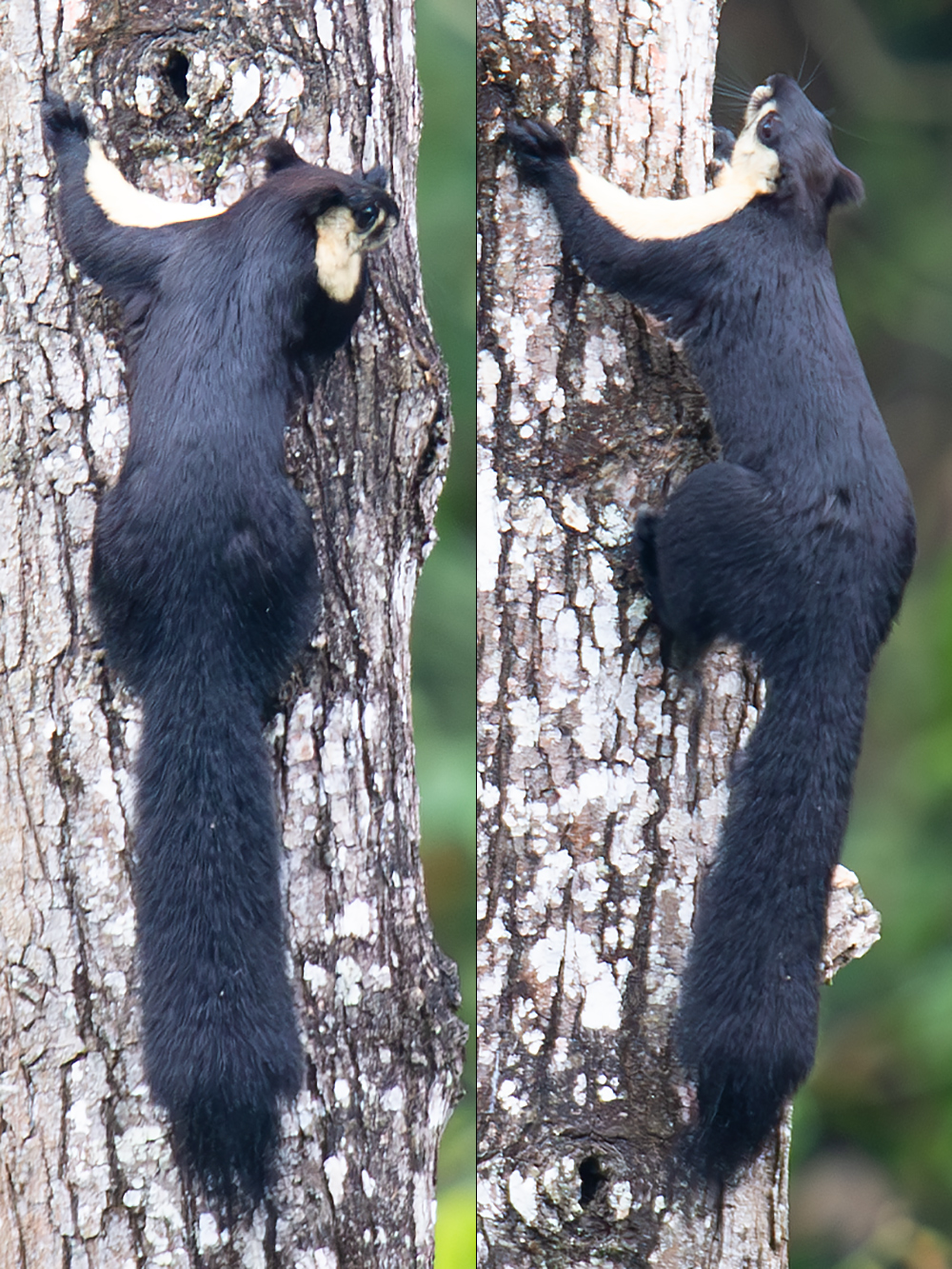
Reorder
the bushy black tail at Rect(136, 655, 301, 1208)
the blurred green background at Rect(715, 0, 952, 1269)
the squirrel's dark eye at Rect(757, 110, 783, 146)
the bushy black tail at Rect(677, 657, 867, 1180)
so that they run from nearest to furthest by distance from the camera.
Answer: the bushy black tail at Rect(136, 655, 301, 1208), the bushy black tail at Rect(677, 657, 867, 1180), the squirrel's dark eye at Rect(757, 110, 783, 146), the blurred green background at Rect(715, 0, 952, 1269)

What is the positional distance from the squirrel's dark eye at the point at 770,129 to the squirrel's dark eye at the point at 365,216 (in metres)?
0.60

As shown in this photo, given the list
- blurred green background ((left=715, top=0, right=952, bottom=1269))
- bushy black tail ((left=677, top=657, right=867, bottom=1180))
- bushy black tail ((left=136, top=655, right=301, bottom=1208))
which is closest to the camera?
bushy black tail ((left=136, top=655, right=301, bottom=1208))

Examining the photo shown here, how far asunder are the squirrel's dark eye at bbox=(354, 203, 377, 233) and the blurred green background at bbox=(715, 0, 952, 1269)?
1.98m

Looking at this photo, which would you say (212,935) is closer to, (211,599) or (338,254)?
(211,599)

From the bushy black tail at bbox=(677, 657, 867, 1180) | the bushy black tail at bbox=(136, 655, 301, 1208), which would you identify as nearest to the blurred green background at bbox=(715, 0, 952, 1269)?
the bushy black tail at bbox=(677, 657, 867, 1180)

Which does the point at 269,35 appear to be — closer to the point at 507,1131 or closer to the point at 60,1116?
the point at 60,1116

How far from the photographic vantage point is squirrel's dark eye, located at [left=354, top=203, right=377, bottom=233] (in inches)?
47.4

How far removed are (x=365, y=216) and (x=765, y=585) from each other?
2.02ft

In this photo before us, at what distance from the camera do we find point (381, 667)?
51.8 inches

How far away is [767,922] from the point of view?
4.51ft

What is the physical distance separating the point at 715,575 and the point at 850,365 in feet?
1.03

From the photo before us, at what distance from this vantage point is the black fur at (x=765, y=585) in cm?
137

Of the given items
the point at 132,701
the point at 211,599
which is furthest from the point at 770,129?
the point at 132,701

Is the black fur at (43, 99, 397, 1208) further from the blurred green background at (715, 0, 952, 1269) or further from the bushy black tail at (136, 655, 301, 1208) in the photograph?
the blurred green background at (715, 0, 952, 1269)
